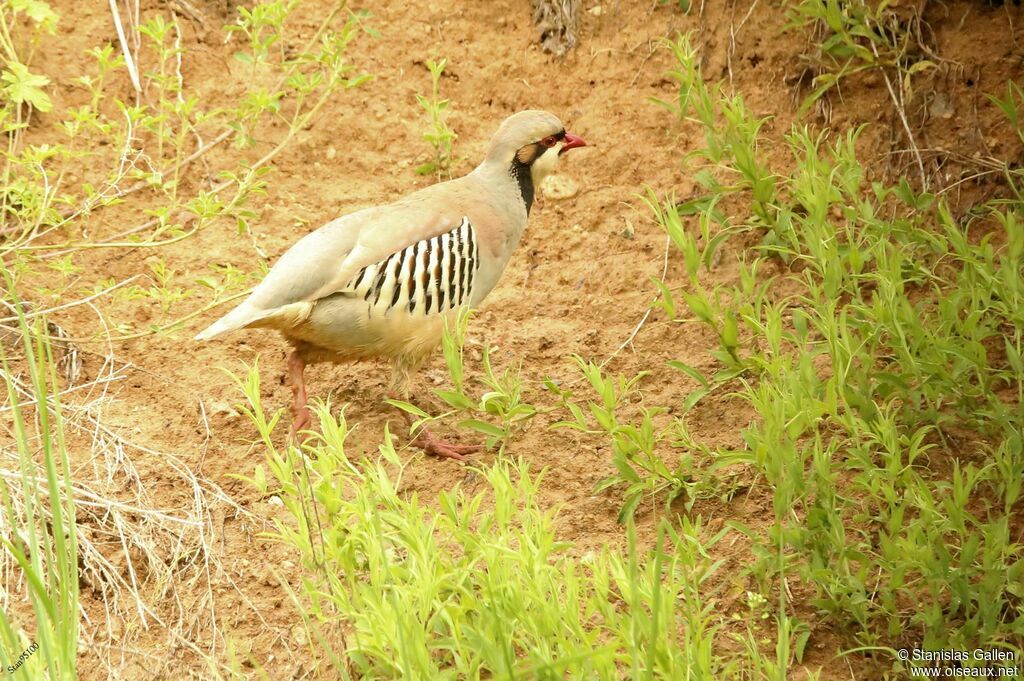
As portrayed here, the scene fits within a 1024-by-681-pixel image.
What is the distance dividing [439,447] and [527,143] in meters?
1.19

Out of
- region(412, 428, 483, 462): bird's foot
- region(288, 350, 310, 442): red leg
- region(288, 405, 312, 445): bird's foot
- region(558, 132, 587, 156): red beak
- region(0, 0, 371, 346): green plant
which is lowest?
region(412, 428, 483, 462): bird's foot

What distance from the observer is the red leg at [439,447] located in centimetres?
377

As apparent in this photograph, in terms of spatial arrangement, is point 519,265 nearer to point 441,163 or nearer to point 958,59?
point 441,163

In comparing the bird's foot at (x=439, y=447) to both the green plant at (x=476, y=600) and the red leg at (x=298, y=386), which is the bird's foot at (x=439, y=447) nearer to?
the red leg at (x=298, y=386)

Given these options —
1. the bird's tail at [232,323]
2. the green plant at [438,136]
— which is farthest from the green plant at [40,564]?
the green plant at [438,136]

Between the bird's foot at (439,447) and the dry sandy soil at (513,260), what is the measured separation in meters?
0.04

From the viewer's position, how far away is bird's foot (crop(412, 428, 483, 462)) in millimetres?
3768

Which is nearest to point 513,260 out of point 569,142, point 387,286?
point 569,142

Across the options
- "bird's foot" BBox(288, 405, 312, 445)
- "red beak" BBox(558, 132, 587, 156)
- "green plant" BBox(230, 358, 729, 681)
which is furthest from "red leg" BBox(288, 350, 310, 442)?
"red beak" BBox(558, 132, 587, 156)

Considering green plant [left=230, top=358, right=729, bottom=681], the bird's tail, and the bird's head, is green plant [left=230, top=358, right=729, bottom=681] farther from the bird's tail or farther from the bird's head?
the bird's head

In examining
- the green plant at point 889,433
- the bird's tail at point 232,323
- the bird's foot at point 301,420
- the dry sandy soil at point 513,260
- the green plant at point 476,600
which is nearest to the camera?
the green plant at point 476,600

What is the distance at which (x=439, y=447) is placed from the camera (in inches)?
149

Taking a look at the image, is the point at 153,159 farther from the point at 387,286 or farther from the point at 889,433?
the point at 889,433

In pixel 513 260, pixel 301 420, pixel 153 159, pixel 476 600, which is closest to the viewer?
pixel 476 600
